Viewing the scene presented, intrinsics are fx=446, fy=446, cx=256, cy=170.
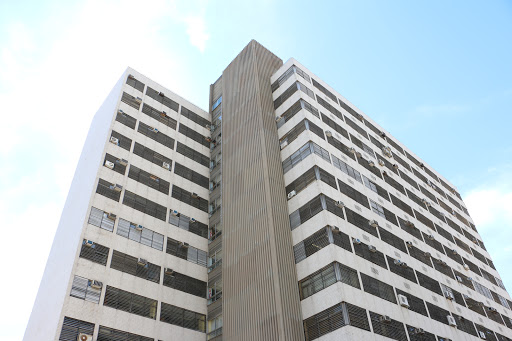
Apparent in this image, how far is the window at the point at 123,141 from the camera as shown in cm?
4522

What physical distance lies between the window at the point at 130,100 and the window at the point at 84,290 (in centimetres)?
2169

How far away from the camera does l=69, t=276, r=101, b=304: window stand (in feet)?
110

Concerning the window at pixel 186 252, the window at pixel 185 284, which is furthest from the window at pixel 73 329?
the window at pixel 186 252

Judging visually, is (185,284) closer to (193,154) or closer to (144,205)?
→ (144,205)

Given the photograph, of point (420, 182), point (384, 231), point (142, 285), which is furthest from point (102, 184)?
point (420, 182)

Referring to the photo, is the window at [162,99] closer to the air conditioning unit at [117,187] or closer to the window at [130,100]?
the window at [130,100]

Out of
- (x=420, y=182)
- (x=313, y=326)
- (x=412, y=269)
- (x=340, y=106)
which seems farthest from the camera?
(x=420, y=182)

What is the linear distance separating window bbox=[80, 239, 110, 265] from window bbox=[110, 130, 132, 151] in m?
12.1

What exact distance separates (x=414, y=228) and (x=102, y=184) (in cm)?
3324

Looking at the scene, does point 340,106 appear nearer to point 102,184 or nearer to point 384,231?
point 384,231

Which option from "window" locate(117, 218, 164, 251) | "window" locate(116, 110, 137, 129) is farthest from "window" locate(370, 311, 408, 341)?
"window" locate(116, 110, 137, 129)

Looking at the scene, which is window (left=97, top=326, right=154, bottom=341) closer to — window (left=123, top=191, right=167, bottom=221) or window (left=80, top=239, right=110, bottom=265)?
window (left=80, top=239, right=110, bottom=265)

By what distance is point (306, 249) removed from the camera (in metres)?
37.0

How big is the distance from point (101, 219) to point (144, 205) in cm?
496
